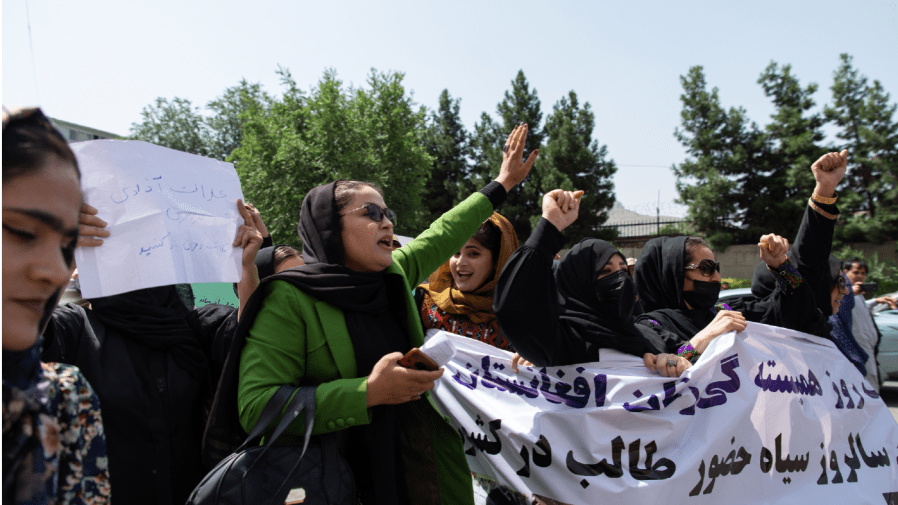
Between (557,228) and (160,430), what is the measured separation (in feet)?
5.40

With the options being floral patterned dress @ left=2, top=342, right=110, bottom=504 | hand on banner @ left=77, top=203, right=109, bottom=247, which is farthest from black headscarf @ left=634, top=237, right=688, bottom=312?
floral patterned dress @ left=2, top=342, right=110, bottom=504

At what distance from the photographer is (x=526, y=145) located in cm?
3241

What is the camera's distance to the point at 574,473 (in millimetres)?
2164

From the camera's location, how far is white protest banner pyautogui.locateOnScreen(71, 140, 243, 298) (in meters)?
1.58

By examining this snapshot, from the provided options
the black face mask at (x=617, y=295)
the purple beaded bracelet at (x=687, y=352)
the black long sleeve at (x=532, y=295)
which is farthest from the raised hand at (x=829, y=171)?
the black long sleeve at (x=532, y=295)

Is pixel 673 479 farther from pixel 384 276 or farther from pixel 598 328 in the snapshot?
pixel 384 276

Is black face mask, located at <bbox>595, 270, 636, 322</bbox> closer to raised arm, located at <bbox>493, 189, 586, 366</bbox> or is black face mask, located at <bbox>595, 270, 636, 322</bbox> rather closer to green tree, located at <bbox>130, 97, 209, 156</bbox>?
raised arm, located at <bbox>493, 189, 586, 366</bbox>

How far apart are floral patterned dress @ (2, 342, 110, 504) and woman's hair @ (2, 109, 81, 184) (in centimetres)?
26

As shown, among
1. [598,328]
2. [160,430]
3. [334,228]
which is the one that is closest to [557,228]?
[598,328]

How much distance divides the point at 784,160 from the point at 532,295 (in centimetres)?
2824

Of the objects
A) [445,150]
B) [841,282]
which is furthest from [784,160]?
[841,282]

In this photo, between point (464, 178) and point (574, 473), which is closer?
point (574, 473)

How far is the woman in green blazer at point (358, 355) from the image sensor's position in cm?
160

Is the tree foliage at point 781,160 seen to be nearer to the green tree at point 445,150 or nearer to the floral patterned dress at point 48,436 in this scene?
the green tree at point 445,150
